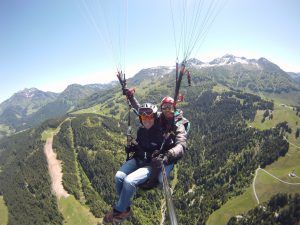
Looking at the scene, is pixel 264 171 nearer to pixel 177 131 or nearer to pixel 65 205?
pixel 65 205

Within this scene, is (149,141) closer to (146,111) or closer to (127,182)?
(146,111)

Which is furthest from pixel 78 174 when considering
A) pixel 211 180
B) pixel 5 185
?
pixel 211 180

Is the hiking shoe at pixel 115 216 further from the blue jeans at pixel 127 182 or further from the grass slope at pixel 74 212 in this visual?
the grass slope at pixel 74 212

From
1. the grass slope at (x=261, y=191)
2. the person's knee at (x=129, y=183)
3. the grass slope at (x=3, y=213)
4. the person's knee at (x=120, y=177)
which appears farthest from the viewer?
the grass slope at (x=3, y=213)

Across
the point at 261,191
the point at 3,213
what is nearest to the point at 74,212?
the point at 3,213

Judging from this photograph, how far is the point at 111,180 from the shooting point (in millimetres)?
176250

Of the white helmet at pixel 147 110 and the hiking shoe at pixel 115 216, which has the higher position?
the white helmet at pixel 147 110

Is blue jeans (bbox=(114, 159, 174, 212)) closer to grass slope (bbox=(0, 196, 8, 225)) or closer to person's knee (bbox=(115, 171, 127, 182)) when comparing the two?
person's knee (bbox=(115, 171, 127, 182))

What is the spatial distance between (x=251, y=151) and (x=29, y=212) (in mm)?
139726

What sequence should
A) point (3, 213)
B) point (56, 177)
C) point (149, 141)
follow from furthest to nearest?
point (56, 177) → point (3, 213) → point (149, 141)

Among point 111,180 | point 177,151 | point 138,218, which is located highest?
point 177,151

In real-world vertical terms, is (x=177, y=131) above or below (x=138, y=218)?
above

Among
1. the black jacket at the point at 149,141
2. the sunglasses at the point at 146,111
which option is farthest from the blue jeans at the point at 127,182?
the sunglasses at the point at 146,111

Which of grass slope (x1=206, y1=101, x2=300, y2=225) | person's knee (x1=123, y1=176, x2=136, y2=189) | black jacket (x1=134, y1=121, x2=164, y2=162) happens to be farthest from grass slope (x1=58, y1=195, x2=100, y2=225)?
person's knee (x1=123, y1=176, x2=136, y2=189)
